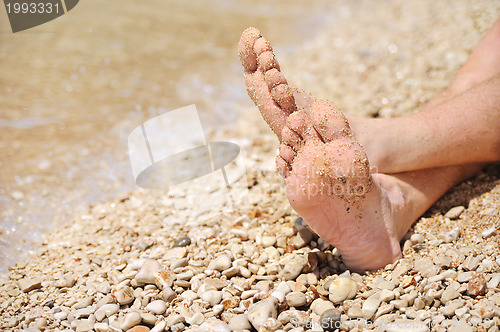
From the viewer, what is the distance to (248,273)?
157cm

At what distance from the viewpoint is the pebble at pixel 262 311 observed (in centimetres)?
132

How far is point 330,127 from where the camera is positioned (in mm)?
1390

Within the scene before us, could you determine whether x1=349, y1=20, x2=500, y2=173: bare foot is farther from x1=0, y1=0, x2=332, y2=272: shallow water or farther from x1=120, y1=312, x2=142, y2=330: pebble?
x1=0, y1=0, x2=332, y2=272: shallow water

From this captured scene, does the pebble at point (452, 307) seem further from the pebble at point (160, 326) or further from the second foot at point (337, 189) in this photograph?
the pebble at point (160, 326)

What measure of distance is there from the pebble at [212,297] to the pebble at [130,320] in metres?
0.20

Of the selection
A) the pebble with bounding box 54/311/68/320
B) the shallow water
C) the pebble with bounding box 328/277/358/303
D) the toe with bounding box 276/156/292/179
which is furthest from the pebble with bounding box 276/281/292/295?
the shallow water

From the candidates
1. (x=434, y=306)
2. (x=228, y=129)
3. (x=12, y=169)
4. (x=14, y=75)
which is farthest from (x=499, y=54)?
(x=14, y=75)

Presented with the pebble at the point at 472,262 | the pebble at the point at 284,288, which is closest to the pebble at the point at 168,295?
the pebble at the point at 284,288

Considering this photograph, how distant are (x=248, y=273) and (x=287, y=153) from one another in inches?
17.2

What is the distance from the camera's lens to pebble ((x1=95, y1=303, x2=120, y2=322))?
1.41 metres

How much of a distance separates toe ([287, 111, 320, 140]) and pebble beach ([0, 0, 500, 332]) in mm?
424

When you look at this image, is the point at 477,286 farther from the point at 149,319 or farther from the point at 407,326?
the point at 149,319

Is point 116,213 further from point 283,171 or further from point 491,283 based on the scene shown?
point 491,283

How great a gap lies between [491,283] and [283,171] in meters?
0.67
